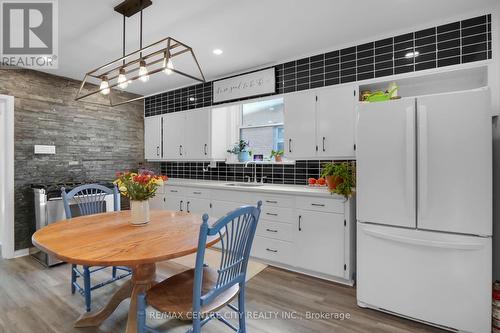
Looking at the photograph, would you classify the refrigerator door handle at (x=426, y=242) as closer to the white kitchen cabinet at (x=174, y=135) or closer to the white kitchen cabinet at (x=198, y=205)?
the white kitchen cabinet at (x=198, y=205)

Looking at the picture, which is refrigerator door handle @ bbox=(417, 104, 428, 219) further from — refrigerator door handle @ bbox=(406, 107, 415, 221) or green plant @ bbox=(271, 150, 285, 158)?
green plant @ bbox=(271, 150, 285, 158)

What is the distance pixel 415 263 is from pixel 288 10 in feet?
7.33

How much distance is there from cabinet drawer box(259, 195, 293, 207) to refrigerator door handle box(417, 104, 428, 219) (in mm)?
1264

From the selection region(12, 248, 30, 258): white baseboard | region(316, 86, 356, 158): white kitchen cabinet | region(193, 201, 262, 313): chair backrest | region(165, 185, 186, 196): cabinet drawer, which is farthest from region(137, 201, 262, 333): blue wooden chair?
region(12, 248, 30, 258): white baseboard

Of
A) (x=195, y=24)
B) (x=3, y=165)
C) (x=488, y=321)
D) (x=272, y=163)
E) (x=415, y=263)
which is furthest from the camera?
(x=272, y=163)

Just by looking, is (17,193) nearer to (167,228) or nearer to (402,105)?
(167,228)

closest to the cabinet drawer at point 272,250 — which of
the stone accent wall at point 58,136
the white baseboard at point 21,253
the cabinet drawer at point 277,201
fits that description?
the cabinet drawer at point 277,201

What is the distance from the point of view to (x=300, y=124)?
3162mm

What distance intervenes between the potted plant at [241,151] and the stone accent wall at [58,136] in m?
1.96

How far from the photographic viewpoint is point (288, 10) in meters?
2.25

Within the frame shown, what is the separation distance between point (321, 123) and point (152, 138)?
308cm

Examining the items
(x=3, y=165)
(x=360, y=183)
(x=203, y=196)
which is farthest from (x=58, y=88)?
(x=360, y=183)

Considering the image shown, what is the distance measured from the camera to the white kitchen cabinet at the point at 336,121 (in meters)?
2.83

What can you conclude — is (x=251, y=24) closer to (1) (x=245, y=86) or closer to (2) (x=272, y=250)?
(1) (x=245, y=86)
